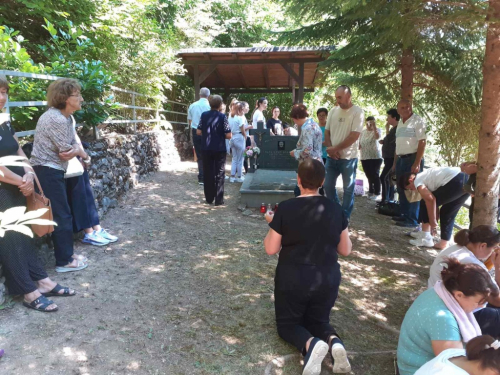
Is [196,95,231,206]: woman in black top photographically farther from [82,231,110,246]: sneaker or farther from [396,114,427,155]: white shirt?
[396,114,427,155]: white shirt

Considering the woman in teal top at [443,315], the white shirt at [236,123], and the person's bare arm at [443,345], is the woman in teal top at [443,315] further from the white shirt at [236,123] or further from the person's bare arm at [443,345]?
the white shirt at [236,123]

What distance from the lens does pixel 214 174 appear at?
6230 mm

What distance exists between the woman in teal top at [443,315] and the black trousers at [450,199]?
270 cm

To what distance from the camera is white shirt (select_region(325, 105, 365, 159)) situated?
191 inches

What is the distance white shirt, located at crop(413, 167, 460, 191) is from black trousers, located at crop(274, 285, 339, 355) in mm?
2696

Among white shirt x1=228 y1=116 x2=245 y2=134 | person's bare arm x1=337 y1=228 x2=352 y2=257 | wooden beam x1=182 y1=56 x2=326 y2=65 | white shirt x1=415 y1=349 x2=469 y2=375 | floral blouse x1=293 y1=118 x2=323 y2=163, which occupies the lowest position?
white shirt x1=415 y1=349 x2=469 y2=375

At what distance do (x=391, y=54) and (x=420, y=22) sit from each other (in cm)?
367

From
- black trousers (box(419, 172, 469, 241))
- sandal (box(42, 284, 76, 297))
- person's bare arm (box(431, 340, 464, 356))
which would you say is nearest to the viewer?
person's bare arm (box(431, 340, 464, 356))

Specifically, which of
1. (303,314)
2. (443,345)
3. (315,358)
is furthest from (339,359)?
(443,345)

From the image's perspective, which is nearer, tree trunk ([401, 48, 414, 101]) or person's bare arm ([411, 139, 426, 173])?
person's bare arm ([411, 139, 426, 173])

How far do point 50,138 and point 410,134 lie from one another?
4397 millimetres

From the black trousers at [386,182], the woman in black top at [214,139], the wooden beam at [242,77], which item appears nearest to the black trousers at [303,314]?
the woman in black top at [214,139]

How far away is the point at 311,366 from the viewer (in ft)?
7.77

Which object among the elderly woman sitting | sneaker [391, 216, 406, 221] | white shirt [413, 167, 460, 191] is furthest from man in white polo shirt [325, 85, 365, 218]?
the elderly woman sitting
